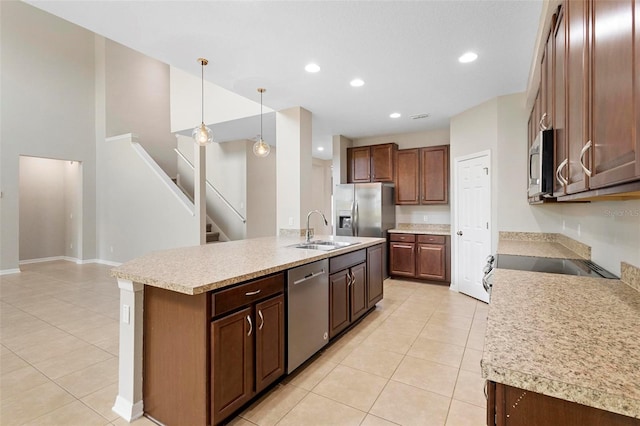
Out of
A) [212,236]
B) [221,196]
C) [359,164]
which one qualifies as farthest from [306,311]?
[221,196]

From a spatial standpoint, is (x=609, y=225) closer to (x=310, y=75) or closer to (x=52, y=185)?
(x=310, y=75)

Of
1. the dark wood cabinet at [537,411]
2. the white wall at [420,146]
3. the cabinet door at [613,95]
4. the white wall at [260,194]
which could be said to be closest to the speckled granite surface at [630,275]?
the cabinet door at [613,95]

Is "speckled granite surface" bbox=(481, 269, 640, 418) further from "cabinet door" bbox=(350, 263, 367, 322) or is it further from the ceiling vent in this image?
the ceiling vent

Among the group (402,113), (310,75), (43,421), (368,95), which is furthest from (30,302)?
(402,113)

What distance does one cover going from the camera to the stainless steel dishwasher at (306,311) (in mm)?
2246

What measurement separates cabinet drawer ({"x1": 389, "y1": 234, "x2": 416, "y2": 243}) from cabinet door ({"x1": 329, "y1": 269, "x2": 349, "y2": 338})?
2.53 m

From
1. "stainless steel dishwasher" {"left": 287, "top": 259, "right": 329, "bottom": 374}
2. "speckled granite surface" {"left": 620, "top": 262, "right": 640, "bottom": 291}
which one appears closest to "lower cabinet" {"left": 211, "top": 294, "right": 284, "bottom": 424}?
"stainless steel dishwasher" {"left": 287, "top": 259, "right": 329, "bottom": 374}

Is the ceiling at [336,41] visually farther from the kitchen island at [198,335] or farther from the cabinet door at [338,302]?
the cabinet door at [338,302]

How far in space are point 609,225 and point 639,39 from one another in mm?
1597

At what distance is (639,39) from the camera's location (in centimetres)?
69

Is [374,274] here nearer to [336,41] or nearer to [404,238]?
[404,238]

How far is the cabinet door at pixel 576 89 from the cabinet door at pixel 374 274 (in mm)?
2469

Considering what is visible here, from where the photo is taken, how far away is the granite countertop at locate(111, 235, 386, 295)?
1.62 m

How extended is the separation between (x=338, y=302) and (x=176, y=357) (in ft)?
5.09
